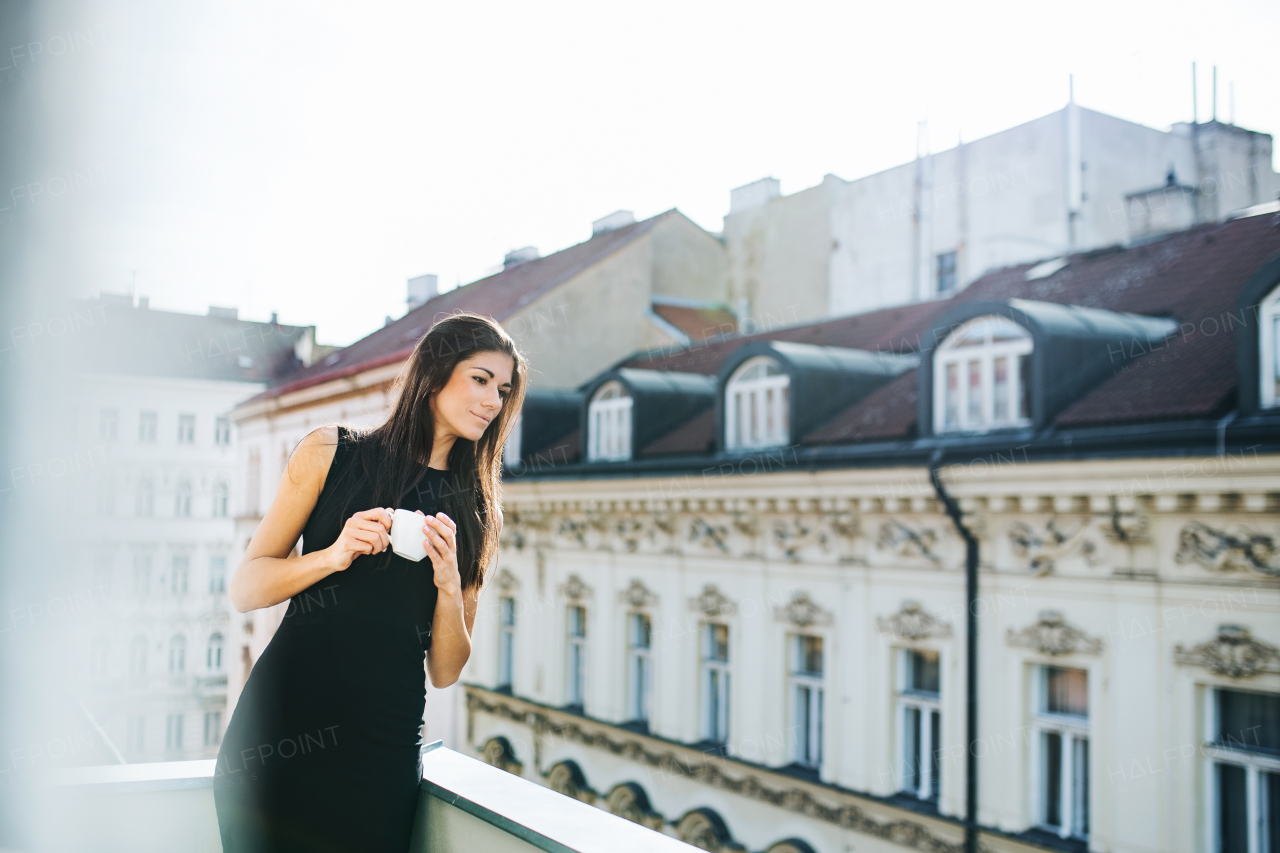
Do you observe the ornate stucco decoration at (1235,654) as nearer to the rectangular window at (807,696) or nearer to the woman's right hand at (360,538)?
the rectangular window at (807,696)

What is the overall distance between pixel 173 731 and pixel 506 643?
17.7m

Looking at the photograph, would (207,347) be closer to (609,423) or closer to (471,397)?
(609,423)

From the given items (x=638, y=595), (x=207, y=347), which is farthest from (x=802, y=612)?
(x=207, y=347)

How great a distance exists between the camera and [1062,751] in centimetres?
825

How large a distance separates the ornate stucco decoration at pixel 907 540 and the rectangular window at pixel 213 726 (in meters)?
23.7

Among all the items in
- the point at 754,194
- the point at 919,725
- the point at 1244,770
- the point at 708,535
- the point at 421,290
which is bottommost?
the point at 919,725

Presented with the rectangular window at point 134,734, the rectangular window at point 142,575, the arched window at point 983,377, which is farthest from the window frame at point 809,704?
the rectangular window at point 134,734

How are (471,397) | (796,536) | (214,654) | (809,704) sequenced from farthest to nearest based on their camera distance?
(214,654), (809,704), (796,536), (471,397)

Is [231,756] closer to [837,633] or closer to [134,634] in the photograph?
[837,633]

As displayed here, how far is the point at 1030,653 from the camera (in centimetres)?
833

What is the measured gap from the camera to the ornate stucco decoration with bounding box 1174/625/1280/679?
688 centimetres

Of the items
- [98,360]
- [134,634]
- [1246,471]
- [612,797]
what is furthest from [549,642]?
[134,634]

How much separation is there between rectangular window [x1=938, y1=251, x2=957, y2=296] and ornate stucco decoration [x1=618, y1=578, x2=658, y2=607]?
893cm

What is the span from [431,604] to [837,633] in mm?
8353
